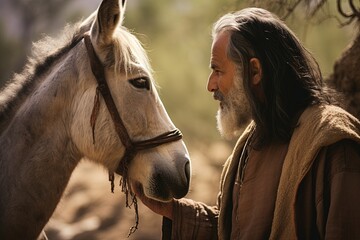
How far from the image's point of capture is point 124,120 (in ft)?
10.7

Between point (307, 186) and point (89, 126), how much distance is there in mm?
1243

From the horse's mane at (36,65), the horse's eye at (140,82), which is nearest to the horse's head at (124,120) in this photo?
the horse's eye at (140,82)

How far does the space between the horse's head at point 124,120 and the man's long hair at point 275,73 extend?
512mm

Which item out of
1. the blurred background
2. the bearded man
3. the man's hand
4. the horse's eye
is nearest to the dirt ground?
the blurred background

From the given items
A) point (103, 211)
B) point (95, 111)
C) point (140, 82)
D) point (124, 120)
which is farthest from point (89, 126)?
point (103, 211)

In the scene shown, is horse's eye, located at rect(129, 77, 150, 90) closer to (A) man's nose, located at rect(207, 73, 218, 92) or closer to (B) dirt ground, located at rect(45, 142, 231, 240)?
(A) man's nose, located at rect(207, 73, 218, 92)

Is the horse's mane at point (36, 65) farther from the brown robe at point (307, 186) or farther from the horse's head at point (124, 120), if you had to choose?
the brown robe at point (307, 186)

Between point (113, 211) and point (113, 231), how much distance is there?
120 centimetres

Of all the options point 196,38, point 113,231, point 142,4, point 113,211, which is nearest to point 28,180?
point 113,231

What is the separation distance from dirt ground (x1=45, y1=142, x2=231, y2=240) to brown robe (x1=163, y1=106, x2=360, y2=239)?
483 cm

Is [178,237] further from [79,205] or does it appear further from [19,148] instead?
[79,205]

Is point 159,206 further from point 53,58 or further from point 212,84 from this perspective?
point 53,58

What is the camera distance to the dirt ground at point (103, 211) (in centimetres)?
1008

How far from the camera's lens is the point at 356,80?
15.0ft
